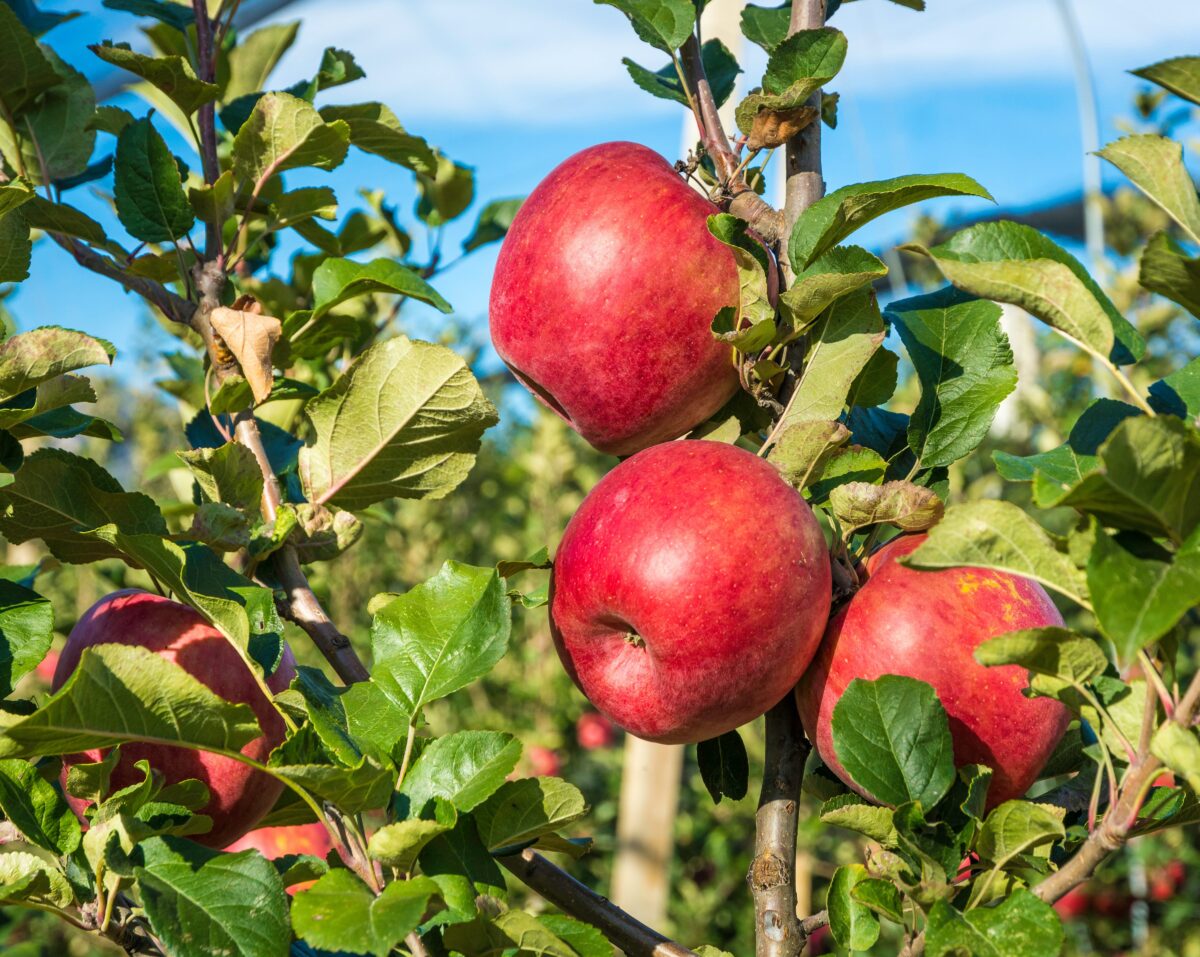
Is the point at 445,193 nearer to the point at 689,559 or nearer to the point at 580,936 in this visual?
the point at 689,559

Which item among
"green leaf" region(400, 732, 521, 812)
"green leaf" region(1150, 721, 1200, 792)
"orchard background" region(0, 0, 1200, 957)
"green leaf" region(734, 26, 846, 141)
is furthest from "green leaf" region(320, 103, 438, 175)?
"green leaf" region(1150, 721, 1200, 792)

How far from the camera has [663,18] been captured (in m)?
0.85

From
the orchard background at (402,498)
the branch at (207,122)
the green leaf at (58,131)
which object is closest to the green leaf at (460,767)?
the orchard background at (402,498)

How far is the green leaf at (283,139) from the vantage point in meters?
0.93

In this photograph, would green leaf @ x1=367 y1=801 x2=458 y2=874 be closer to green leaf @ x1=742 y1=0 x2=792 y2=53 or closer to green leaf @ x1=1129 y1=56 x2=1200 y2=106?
green leaf @ x1=1129 y1=56 x2=1200 y2=106

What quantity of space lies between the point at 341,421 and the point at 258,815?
0.30 meters

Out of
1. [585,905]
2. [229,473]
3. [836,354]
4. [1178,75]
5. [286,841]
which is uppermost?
[1178,75]

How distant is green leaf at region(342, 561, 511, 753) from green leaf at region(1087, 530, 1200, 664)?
1.09ft

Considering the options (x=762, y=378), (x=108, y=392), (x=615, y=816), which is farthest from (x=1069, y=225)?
(x=108, y=392)

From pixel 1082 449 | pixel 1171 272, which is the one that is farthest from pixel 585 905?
pixel 1171 272

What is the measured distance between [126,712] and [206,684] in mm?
212

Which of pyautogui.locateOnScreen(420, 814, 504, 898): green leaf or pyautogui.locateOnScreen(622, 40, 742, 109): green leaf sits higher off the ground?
pyautogui.locateOnScreen(622, 40, 742, 109): green leaf

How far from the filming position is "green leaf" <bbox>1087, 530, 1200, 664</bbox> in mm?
489

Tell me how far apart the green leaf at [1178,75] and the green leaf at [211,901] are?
0.61 metres
